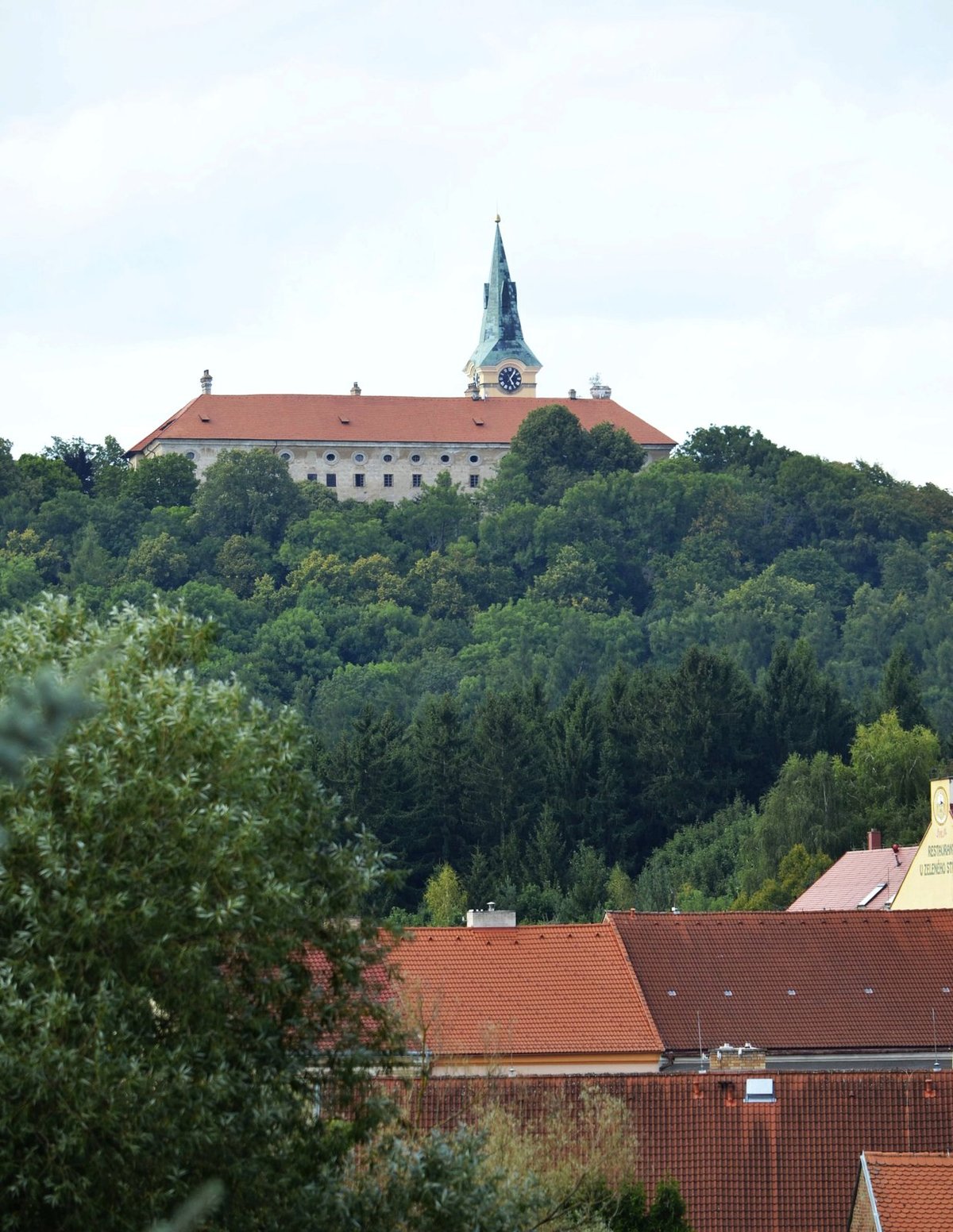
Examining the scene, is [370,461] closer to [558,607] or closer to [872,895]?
[558,607]

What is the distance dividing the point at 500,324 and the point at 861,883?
117 m

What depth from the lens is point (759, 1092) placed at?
24.5 metres

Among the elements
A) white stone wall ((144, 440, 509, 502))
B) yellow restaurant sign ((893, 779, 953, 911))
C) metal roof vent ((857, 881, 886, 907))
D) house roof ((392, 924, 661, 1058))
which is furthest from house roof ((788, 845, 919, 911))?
white stone wall ((144, 440, 509, 502))

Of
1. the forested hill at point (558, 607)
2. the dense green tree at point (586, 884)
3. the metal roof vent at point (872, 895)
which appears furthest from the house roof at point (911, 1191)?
the forested hill at point (558, 607)

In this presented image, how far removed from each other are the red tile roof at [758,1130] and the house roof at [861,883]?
19.3 metres

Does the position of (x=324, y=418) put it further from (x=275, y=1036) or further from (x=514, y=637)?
(x=275, y=1036)

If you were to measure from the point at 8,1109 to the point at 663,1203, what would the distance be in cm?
649

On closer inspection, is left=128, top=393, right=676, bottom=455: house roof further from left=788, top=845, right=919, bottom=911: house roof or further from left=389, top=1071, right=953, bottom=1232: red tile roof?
left=389, top=1071, right=953, bottom=1232: red tile roof

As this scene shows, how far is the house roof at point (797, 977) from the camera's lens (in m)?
32.5

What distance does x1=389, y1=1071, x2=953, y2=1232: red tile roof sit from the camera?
78.1 feet

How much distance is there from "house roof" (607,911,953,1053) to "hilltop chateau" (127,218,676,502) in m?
108

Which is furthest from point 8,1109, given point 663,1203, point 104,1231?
point 663,1203

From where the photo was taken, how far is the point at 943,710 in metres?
109

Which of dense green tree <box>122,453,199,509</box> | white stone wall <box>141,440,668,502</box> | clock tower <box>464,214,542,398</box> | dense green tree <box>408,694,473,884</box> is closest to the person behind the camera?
A: dense green tree <box>408,694,473,884</box>
